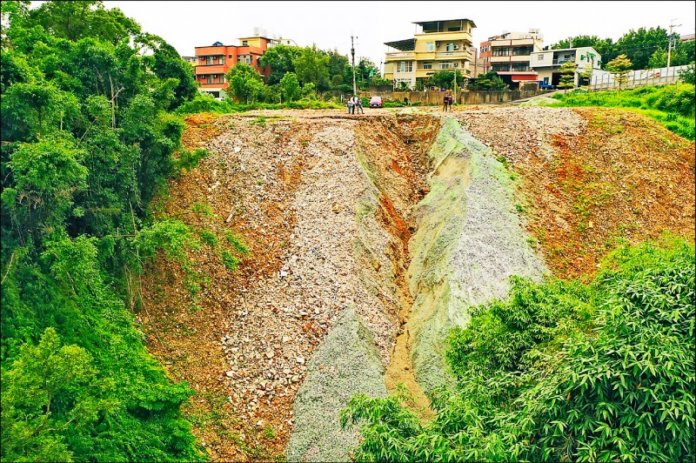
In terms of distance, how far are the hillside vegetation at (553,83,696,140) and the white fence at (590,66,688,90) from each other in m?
3.10

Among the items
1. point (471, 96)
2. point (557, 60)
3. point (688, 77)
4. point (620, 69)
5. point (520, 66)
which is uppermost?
point (557, 60)

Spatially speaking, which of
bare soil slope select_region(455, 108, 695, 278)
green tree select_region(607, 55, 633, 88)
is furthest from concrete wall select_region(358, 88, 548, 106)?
bare soil slope select_region(455, 108, 695, 278)

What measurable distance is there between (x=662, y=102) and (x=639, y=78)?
37.5ft

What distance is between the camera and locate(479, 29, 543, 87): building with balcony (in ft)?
176

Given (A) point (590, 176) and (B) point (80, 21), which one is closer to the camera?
(B) point (80, 21)

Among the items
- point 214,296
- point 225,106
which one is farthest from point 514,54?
point 214,296

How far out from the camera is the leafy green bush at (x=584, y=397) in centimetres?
822

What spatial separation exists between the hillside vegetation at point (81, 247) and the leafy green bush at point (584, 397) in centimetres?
540

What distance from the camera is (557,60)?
4884cm

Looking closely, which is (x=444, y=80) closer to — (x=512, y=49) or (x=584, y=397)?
(x=512, y=49)

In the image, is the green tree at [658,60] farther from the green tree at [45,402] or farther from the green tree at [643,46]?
the green tree at [45,402]

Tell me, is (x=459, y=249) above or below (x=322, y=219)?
below

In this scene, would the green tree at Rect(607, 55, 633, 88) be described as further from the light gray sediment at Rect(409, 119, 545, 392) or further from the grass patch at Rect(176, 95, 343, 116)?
the grass patch at Rect(176, 95, 343, 116)

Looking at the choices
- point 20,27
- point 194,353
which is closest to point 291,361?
point 194,353
